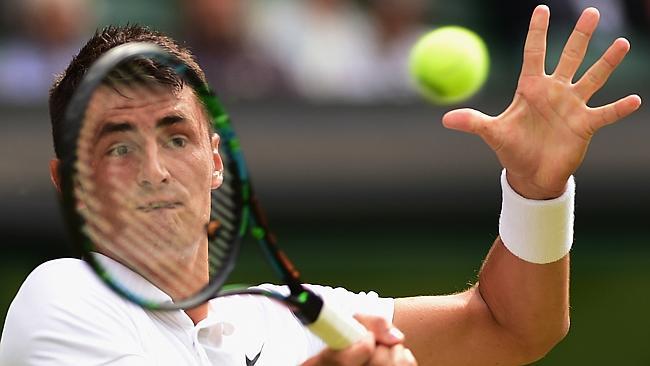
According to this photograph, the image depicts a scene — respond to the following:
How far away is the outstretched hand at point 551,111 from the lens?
3.88 m

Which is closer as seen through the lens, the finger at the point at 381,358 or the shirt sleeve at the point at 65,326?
the finger at the point at 381,358

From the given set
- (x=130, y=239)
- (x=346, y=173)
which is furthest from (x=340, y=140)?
(x=130, y=239)

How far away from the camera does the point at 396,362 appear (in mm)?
3184

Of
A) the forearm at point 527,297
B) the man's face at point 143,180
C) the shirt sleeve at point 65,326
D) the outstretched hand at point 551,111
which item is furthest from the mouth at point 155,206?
the forearm at point 527,297

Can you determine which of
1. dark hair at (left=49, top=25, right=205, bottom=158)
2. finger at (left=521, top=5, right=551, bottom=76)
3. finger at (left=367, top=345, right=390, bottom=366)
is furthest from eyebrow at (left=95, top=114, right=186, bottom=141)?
Answer: finger at (left=521, top=5, right=551, bottom=76)

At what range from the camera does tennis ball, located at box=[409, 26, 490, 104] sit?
7121 mm

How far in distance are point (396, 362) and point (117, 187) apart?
2.74ft

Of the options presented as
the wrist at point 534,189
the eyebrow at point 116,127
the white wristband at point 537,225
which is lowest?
the white wristband at point 537,225

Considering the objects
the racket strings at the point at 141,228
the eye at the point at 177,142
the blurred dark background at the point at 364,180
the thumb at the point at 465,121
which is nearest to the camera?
the racket strings at the point at 141,228

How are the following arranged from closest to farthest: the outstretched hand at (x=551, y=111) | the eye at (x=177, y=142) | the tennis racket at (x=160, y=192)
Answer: the tennis racket at (x=160, y=192) → the eye at (x=177, y=142) → the outstretched hand at (x=551, y=111)

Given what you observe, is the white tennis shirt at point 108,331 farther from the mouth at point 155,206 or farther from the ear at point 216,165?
the ear at point 216,165

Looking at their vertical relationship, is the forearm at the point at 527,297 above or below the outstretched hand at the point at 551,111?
below

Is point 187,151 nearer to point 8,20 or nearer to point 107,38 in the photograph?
point 107,38

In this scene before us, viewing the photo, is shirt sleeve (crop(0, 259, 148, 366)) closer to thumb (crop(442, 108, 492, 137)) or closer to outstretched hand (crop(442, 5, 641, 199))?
thumb (crop(442, 108, 492, 137))
